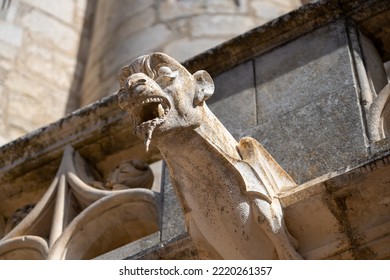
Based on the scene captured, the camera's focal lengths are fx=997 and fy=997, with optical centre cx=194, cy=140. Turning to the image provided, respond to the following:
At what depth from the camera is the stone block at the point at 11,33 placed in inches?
246

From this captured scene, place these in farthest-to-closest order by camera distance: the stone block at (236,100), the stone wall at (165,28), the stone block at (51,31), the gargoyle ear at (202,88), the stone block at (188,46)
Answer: the stone block at (51,31), the stone wall at (165,28), the stone block at (188,46), the stone block at (236,100), the gargoyle ear at (202,88)

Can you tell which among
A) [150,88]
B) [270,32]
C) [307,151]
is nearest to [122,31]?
[270,32]

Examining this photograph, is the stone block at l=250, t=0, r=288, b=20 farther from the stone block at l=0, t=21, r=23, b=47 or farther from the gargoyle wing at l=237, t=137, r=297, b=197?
the gargoyle wing at l=237, t=137, r=297, b=197

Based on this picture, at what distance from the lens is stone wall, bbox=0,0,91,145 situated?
231 inches

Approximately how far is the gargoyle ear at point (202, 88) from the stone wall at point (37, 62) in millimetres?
3042

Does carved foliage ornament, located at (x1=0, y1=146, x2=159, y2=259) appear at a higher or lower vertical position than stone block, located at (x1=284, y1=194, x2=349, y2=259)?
higher

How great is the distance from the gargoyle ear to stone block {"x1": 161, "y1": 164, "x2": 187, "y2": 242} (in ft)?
2.13

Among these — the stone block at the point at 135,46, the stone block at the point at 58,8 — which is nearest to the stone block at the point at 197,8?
the stone block at the point at 135,46

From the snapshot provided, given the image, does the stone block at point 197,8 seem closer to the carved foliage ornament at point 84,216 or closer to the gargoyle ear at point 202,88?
the carved foliage ornament at point 84,216

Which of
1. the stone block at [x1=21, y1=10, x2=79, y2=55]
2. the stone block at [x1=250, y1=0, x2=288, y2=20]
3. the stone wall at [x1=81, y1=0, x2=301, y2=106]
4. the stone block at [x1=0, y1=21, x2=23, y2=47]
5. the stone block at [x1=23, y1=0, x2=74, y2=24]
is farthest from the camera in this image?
the stone block at [x1=23, y1=0, x2=74, y2=24]

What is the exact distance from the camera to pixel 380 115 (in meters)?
3.06

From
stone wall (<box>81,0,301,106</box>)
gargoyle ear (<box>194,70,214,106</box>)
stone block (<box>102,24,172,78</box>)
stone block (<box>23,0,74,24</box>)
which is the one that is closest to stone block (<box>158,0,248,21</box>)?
stone wall (<box>81,0,301,106</box>)

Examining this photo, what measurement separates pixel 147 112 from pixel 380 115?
83 centimetres
